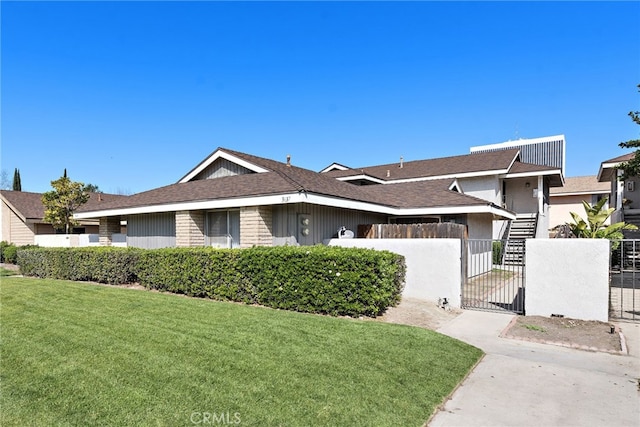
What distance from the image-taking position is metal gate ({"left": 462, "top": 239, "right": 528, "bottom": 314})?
398 inches

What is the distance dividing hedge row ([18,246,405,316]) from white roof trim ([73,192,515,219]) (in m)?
2.21

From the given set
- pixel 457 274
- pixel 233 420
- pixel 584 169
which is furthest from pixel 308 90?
pixel 584 169

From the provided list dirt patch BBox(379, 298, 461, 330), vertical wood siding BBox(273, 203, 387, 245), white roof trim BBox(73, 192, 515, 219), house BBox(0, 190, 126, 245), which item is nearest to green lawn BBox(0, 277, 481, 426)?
dirt patch BBox(379, 298, 461, 330)

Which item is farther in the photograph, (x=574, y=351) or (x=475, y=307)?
(x=475, y=307)

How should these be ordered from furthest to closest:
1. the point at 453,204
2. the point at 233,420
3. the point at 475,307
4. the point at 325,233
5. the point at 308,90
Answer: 1. the point at 308,90
2. the point at 453,204
3. the point at 325,233
4. the point at 475,307
5. the point at 233,420

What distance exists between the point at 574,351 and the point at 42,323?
9393mm

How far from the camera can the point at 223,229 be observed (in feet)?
44.0

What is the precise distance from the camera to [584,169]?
4466 centimetres

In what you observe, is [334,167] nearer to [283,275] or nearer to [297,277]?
[283,275]

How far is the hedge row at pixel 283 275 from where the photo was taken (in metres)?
7.95

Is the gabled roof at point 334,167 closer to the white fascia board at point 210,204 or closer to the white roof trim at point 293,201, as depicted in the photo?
the white roof trim at point 293,201

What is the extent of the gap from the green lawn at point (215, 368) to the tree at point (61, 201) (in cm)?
2178

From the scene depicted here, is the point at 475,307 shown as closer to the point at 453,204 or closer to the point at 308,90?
the point at 453,204

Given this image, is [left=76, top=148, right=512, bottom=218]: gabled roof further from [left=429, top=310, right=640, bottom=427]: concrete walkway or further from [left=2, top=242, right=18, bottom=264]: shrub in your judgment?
Answer: [left=2, top=242, right=18, bottom=264]: shrub
